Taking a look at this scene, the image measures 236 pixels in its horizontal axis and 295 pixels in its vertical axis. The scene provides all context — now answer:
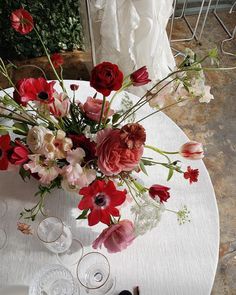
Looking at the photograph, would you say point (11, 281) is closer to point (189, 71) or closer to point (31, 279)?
point (31, 279)

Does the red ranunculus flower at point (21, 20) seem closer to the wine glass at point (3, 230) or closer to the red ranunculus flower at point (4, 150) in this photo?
the red ranunculus flower at point (4, 150)

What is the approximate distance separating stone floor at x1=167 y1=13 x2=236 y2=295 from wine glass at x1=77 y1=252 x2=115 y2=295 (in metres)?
0.85

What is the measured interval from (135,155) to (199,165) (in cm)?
49

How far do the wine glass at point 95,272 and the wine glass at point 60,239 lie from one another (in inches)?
1.9

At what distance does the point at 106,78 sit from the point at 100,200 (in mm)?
259

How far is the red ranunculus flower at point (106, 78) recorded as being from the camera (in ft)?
2.21

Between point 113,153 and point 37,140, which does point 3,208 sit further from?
point 113,153

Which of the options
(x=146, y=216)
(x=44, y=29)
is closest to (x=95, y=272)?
(x=146, y=216)

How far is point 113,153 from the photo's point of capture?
68cm

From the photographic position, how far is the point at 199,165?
1.12 metres

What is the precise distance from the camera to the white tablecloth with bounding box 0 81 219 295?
88 centimetres

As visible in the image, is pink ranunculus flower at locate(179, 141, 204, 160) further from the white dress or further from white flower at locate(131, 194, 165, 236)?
the white dress

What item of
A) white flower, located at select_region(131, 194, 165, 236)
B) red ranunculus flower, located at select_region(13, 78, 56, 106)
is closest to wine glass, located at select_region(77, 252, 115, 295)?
white flower, located at select_region(131, 194, 165, 236)

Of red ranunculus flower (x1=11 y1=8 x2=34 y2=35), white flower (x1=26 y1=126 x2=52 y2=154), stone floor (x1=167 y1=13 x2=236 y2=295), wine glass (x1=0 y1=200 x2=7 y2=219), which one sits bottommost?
stone floor (x1=167 y1=13 x2=236 y2=295)
